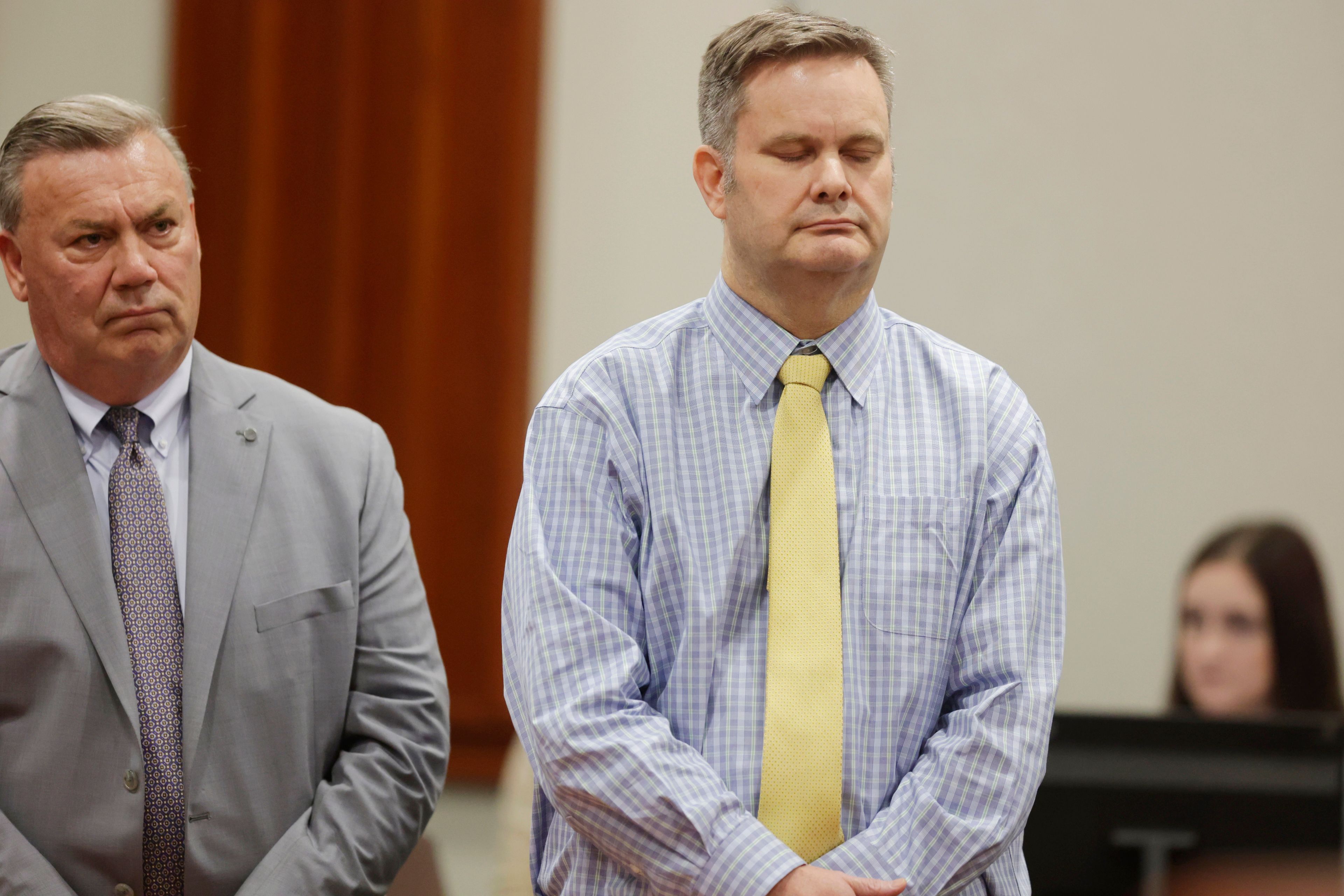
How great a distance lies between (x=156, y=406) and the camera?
1868mm

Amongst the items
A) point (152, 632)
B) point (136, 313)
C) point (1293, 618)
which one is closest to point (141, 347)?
point (136, 313)

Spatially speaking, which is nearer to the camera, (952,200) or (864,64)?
(864,64)

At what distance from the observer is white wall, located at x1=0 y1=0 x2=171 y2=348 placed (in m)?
3.22

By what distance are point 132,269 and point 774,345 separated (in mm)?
894

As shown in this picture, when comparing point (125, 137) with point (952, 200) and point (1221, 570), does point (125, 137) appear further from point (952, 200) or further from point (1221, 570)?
point (1221, 570)

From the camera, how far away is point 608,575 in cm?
155

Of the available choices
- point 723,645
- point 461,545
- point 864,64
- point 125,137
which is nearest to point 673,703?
point 723,645

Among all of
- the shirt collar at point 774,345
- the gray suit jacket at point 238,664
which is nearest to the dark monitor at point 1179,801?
the shirt collar at point 774,345

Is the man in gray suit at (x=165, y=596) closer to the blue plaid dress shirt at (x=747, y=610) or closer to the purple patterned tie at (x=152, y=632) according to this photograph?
the purple patterned tie at (x=152, y=632)

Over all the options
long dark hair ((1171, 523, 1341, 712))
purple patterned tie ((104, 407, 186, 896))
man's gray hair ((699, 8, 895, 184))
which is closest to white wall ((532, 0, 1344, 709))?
long dark hair ((1171, 523, 1341, 712))

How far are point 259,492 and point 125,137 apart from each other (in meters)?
0.54

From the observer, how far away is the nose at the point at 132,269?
5.85ft

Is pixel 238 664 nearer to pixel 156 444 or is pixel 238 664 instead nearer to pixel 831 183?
pixel 156 444

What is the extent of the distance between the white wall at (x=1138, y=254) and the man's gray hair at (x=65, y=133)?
1.97 m
